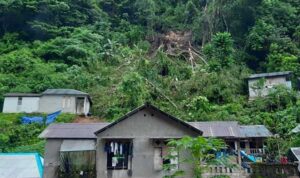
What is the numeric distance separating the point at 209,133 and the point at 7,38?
4432 cm

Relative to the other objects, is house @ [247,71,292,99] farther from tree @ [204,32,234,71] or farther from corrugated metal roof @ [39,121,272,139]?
corrugated metal roof @ [39,121,272,139]

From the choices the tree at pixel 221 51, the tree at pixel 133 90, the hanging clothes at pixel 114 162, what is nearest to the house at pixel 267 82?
the tree at pixel 221 51

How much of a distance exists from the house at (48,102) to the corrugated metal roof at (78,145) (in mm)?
19411

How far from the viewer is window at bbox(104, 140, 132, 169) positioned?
1759 centimetres

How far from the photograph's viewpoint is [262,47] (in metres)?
46.4

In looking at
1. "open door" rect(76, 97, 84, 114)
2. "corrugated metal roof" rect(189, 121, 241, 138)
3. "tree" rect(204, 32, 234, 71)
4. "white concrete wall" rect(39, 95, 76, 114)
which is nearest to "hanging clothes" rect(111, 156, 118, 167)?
"corrugated metal roof" rect(189, 121, 241, 138)

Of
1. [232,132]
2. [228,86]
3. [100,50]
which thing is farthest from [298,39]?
[232,132]

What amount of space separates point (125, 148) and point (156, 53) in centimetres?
3101

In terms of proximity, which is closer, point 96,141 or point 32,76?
point 96,141

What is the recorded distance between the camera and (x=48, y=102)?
37375 mm

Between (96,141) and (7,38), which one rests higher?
(7,38)

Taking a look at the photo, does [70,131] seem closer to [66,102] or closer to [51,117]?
[51,117]

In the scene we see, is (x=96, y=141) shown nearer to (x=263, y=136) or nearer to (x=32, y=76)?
(x=263, y=136)

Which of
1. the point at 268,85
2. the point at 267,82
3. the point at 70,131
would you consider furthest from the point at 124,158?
the point at 267,82
